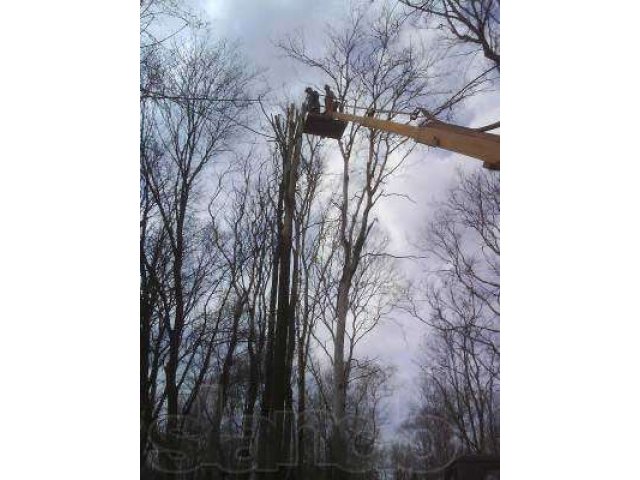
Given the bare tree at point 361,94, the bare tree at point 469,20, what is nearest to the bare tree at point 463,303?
the bare tree at point 361,94

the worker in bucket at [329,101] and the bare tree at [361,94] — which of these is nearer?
the bare tree at [361,94]

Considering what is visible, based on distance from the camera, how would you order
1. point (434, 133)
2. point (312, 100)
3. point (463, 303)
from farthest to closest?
point (312, 100) → point (434, 133) → point (463, 303)

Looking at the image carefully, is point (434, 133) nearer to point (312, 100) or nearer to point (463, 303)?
point (312, 100)

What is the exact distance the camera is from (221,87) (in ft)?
14.0

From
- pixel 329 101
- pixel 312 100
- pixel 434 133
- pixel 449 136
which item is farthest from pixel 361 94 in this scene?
pixel 449 136

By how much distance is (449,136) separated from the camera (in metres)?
3.86

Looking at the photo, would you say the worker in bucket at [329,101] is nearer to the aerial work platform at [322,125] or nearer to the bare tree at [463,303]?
the aerial work platform at [322,125]

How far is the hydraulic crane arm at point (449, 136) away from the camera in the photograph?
12.0 ft
